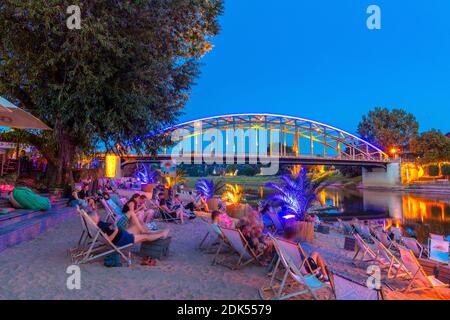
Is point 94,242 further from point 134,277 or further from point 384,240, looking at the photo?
point 384,240

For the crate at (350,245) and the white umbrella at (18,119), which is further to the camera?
the crate at (350,245)

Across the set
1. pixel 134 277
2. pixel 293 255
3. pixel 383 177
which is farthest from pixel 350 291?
pixel 383 177

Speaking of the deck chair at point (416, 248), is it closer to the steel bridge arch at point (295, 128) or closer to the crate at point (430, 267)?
the crate at point (430, 267)

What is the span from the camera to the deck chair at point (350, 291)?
3369 mm

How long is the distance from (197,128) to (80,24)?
171 ft

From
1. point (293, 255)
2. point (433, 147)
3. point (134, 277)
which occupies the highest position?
point (433, 147)

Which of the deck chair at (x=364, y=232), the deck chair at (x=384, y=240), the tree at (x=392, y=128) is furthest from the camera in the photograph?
the tree at (x=392, y=128)

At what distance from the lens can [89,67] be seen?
10125mm

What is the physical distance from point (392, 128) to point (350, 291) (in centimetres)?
8393

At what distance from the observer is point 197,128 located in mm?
61500

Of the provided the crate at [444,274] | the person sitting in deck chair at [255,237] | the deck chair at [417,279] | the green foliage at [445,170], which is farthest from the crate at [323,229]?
the green foliage at [445,170]

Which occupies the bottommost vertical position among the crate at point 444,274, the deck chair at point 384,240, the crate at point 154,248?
the crate at point 444,274

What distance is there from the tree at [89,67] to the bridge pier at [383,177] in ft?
171

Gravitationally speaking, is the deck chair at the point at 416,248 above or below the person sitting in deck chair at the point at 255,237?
below
